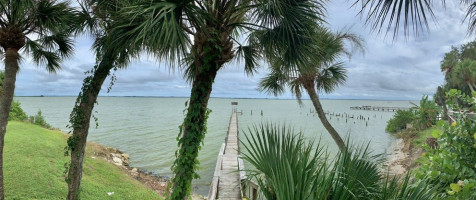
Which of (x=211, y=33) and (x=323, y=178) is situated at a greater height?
(x=211, y=33)

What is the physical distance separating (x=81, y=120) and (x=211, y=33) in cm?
339

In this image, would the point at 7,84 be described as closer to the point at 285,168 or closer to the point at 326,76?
the point at 285,168

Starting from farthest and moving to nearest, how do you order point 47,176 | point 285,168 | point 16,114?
1. point 16,114
2. point 47,176
3. point 285,168

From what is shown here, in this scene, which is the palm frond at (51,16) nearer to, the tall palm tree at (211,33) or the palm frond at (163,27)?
the tall palm tree at (211,33)

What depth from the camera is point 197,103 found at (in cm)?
494

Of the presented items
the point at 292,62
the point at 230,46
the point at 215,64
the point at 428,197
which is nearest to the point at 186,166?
the point at 215,64

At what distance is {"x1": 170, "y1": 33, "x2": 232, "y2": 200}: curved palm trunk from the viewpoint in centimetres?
471

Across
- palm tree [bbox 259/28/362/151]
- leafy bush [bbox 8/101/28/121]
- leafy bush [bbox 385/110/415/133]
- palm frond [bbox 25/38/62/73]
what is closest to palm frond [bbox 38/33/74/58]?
palm frond [bbox 25/38/62/73]

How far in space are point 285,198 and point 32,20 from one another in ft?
20.5

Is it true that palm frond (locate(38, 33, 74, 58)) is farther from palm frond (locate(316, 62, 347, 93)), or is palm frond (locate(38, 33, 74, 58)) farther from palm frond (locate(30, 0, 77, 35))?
palm frond (locate(316, 62, 347, 93))

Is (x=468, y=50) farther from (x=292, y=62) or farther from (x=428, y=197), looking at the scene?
(x=428, y=197)

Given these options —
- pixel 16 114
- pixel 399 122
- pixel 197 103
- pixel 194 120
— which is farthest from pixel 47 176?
pixel 399 122

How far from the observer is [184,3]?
3699 millimetres

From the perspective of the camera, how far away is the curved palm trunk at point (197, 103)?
471 centimetres
